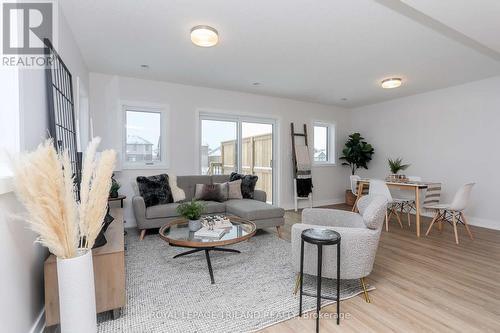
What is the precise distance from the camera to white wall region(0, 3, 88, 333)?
1.28 meters

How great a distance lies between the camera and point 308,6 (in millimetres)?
2303

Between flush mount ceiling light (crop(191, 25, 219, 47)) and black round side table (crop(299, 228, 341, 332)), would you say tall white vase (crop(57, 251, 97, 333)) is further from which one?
flush mount ceiling light (crop(191, 25, 219, 47))

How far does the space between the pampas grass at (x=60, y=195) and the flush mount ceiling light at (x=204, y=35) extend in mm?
1819

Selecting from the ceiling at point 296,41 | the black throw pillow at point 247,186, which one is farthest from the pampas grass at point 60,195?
the black throw pillow at point 247,186

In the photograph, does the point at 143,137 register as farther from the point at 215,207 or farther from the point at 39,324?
the point at 39,324

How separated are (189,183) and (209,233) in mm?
1995

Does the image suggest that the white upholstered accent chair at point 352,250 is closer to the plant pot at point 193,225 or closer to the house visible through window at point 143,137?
the plant pot at point 193,225

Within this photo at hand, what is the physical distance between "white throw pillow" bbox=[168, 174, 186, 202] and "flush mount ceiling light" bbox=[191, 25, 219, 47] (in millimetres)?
2220

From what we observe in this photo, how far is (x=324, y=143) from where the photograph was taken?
262 inches

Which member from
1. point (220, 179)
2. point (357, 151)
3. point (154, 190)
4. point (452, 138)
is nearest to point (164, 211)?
point (154, 190)

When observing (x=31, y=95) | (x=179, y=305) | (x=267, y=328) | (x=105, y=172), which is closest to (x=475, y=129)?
(x=267, y=328)

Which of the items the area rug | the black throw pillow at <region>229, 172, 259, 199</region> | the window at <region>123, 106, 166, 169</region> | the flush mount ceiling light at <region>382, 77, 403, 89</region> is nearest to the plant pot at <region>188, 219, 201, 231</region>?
the area rug

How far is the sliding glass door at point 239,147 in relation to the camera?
5090 millimetres

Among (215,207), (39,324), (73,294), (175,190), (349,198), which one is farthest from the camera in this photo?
(349,198)
